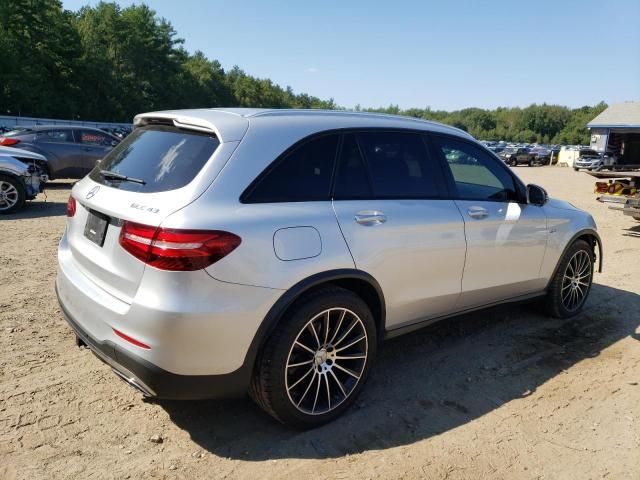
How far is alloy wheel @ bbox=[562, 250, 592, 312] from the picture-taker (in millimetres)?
5055

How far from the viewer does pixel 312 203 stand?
2984mm

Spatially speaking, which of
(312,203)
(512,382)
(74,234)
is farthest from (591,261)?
(74,234)

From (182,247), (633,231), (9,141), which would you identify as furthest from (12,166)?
(633,231)

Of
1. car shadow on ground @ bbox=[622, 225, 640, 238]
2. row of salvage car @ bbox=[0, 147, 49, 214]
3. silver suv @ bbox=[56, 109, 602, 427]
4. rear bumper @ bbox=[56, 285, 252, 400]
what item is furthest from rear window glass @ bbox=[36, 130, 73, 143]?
car shadow on ground @ bbox=[622, 225, 640, 238]

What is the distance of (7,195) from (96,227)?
303 inches

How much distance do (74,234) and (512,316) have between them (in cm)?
409

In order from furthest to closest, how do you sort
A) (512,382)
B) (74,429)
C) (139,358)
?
(512,382), (74,429), (139,358)

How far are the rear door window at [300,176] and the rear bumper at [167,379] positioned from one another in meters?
0.95

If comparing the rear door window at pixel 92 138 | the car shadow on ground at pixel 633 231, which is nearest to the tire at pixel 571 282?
the car shadow on ground at pixel 633 231

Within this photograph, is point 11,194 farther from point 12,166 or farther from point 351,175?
point 351,175

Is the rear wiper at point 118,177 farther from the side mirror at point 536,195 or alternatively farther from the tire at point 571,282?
the tire at point 571,282

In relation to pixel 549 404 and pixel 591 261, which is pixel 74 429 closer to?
pixel 549 404

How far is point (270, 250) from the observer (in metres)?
2.69

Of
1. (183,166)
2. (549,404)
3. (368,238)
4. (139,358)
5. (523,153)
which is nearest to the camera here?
(139,358)
